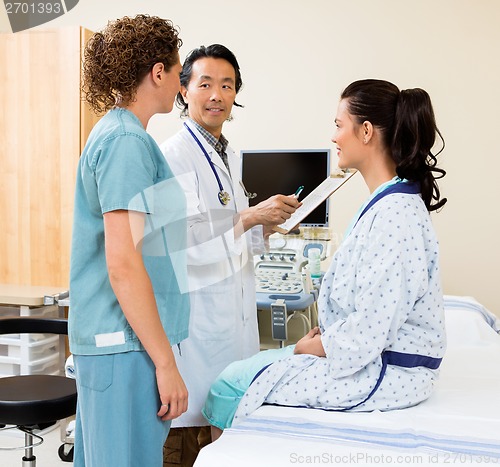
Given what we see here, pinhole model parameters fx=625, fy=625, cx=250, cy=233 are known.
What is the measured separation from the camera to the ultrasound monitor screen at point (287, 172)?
2.98 metres

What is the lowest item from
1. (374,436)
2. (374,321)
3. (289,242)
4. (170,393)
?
(374,436)

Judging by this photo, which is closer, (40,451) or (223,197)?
(223,197)

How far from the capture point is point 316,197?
76.9 inches

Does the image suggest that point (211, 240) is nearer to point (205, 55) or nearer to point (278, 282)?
point (205, 55)

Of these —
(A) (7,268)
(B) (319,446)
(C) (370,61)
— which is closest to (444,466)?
(B) (319,446)

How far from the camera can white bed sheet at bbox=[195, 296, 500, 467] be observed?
1.28 m

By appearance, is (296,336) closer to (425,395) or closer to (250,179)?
(250,179)

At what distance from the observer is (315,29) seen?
12.6 ft

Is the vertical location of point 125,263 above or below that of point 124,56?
below

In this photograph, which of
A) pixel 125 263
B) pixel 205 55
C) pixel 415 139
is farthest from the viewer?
pixel 205 55

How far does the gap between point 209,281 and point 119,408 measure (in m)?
0.74

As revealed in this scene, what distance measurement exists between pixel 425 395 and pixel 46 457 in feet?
5.98

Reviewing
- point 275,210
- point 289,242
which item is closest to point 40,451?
point 289,242

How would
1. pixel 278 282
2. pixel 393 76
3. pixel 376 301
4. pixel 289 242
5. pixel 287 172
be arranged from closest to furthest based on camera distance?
pixel 376 301
pixel 278 282
pixel 287 172
pixel 289 242
pixel 393 76
